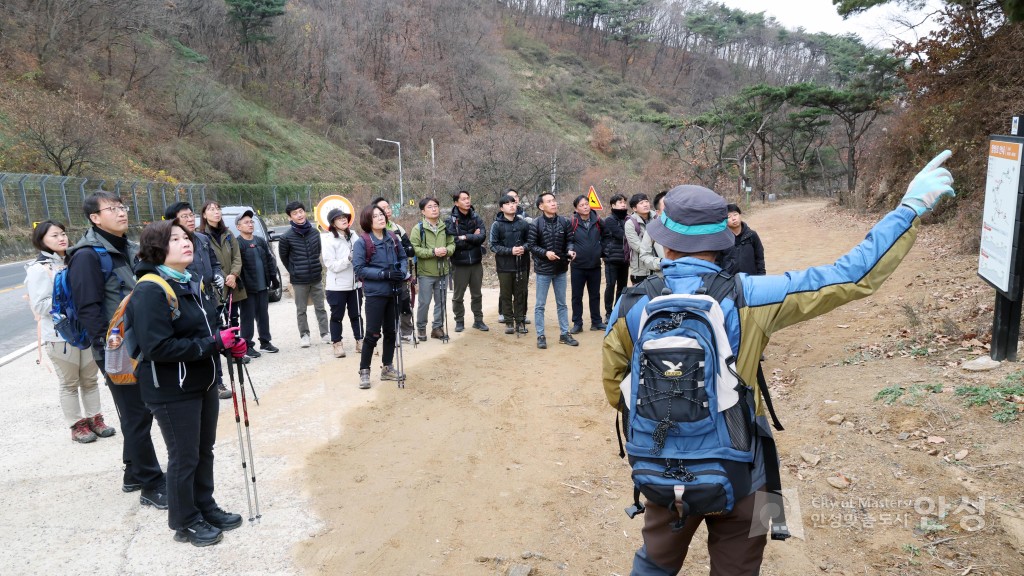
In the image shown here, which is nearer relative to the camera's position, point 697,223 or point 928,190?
point 928,190

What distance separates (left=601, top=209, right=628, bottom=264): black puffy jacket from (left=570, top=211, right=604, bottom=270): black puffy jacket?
22cm

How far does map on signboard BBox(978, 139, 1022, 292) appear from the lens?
15.9 feet

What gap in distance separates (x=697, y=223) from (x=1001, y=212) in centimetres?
423

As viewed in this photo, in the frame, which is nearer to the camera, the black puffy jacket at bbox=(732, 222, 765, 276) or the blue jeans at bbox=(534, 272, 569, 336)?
the black puffy jacket at bbox=(732, 222, 765, 276)

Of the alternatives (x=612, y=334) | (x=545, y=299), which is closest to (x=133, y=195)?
(x=545, y=299)

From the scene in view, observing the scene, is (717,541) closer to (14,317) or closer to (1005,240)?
(1005,240)

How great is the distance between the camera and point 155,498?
4309mm

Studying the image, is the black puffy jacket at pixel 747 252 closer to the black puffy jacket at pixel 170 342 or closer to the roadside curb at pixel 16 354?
the black puffy jacket at pixel 170 342

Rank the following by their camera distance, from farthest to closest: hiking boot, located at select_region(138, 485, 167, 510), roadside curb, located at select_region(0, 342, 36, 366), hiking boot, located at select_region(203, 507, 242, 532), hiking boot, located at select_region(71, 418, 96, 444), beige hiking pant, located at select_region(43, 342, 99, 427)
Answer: roadside curb, located at select_region(0, 342, 36, 366) → hiking boot, located at select_region(71, 418, 96, 444) → beige hiking pant, located at select_region(43, 342, 99, 427) → hiking boot, located at select_region(138, 485, 167, 510) → hiking boot, located at select_region(203, 507, 242, 532)

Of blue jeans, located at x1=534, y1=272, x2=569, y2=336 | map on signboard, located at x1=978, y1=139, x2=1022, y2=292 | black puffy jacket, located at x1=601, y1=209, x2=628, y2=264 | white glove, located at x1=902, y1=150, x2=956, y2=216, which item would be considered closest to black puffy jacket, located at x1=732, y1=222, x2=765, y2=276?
map on signboard, located at x1=978, y1=139, x2=1022, y2=292

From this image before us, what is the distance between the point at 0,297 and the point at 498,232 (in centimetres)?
1178

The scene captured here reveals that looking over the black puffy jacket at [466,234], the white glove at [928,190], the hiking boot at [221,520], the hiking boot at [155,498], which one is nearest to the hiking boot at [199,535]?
the hiking boot at [221,520]

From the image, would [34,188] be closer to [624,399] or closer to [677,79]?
[624,399]

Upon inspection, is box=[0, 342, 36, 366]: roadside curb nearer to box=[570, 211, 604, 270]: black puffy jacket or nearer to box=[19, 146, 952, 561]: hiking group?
box=[19, 146, 952, 561]: hiking group
